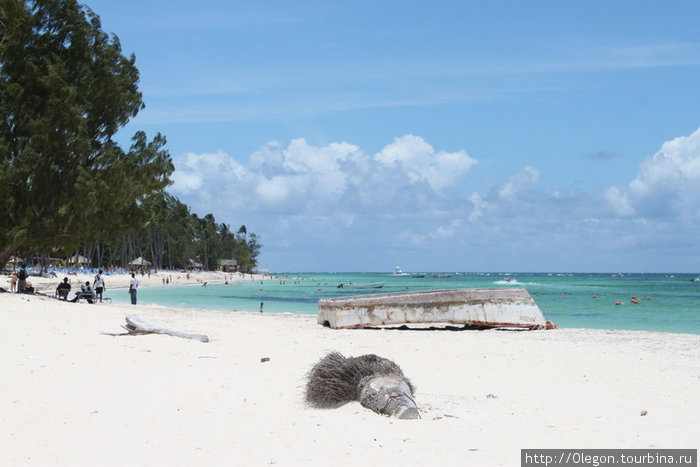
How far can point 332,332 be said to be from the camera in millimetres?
17609

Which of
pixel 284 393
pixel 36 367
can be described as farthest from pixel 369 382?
pixel 36 367

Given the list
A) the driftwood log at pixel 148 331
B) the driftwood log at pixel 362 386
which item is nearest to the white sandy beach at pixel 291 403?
the driftwood log at pixel 362 386

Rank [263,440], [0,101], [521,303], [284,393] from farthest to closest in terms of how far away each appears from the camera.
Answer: [0,101]
[521,303]
[284,393]
[263,440]

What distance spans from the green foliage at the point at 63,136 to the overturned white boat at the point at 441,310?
12.3 metres

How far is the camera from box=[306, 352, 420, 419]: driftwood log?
729 centimetres

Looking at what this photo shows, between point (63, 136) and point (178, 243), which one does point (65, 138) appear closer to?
point (63, 136)

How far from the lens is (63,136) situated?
2578 centimetres

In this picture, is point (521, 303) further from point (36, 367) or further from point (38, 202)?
point (38, 202)

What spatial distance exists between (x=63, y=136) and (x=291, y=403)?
21.6m

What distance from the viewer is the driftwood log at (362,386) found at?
7.29 m

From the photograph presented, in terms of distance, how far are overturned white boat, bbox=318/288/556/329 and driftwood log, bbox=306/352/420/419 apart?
10419 millimetres

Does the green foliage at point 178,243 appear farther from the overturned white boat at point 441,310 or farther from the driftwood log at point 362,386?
the driftwood log at point 362,386

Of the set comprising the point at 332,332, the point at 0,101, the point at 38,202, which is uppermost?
the point at 0,101

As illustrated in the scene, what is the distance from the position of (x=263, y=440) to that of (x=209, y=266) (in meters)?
145
